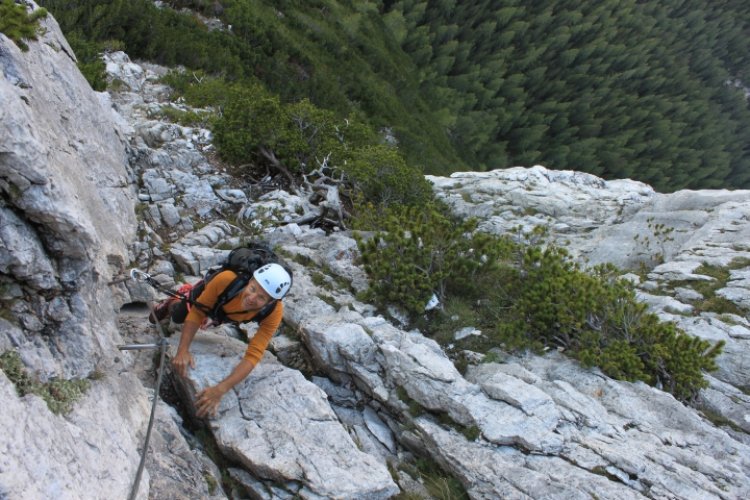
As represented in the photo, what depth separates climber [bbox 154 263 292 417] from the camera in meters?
3.79

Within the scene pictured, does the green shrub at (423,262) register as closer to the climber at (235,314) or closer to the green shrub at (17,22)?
the climber at (235,314)

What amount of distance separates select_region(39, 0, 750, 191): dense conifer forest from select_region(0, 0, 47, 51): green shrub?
243 inches

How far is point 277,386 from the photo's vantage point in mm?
4473

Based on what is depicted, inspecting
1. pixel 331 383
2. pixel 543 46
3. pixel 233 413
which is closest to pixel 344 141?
pixel 331 383

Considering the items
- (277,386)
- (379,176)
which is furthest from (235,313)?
(379,176)

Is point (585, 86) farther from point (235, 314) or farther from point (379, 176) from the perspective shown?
point (235, 314)

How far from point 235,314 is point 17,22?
10.3 feet

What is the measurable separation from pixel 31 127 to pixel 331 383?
351cm

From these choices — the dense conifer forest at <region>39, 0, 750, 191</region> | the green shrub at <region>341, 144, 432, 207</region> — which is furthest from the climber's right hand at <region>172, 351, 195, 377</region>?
the dense conifer forest at <region>39, 0, 750, 191</region>

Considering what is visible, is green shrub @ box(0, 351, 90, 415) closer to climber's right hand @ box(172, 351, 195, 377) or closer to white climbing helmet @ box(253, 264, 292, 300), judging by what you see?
climber's right hand @ box(172, 351, 195, 377)

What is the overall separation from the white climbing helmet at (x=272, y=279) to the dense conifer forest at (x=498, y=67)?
847cm

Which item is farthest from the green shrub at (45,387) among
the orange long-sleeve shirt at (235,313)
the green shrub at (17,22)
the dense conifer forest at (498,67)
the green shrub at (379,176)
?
the dense conifer forest at (498,67)

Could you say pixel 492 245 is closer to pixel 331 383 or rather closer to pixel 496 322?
pixel 496 322

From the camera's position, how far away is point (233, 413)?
13.6 ft
